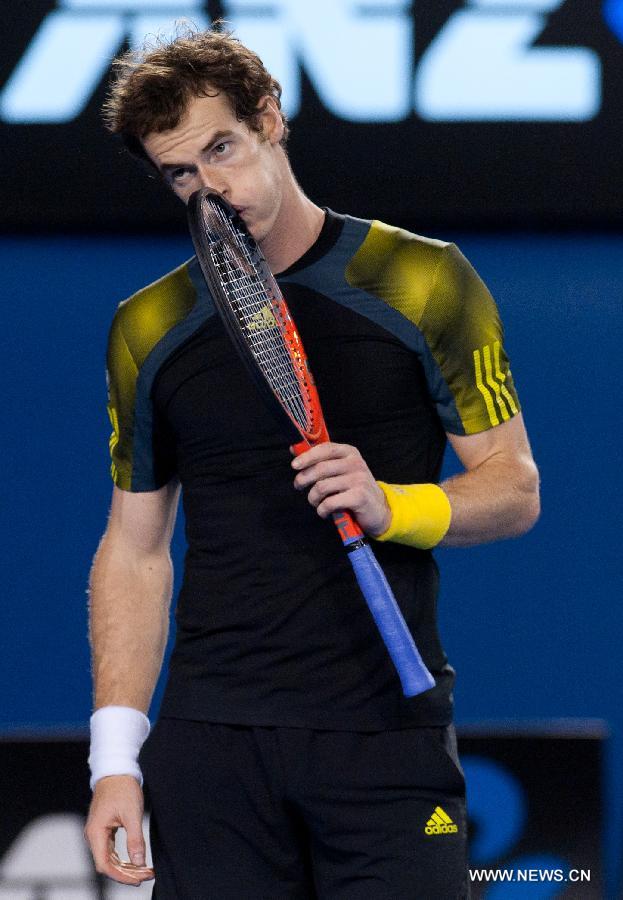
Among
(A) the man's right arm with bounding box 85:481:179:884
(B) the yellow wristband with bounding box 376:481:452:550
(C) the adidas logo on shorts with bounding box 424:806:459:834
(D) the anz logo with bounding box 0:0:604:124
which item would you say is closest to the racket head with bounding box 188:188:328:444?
(B) the yellow wristband with bounding box 376:481:452:550

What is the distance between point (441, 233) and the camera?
3268 mm

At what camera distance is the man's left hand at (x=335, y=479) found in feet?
5.68

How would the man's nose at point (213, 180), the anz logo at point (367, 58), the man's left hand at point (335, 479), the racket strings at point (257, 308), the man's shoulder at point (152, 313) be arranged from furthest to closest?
the anz logo at point (367, 58) → the man's shoulder at point (152, 313) → the man's nose at point (213, 180) → the racket strings at point (257, 308) → the man's left hand at point (335, 479)

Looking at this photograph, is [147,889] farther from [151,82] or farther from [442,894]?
[151,82]

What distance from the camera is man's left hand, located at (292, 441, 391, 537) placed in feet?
5.68

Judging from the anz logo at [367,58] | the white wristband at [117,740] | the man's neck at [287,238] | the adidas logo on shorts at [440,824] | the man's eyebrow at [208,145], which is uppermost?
the anz logo at [367,58]

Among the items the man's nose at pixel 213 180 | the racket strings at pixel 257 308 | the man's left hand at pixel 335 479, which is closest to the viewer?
the man's left hand at pixel 335 479

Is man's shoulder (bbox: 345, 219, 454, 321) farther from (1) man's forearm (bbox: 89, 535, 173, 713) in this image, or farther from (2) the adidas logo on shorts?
(2) the adidas logo on shorts

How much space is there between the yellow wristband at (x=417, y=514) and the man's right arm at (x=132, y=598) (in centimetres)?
42

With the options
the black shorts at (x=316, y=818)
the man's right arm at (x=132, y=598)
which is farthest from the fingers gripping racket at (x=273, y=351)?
the man's right arm at (x=132, y=598)

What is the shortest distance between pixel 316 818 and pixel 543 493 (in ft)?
5.09

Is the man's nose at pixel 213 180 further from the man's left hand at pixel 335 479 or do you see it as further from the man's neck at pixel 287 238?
the man's left hand at pixel 335 479

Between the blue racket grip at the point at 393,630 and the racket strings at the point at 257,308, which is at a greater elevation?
the racket strings at the point at 257,308

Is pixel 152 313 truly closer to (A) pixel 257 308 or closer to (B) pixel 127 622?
(A) pixel 257 308
